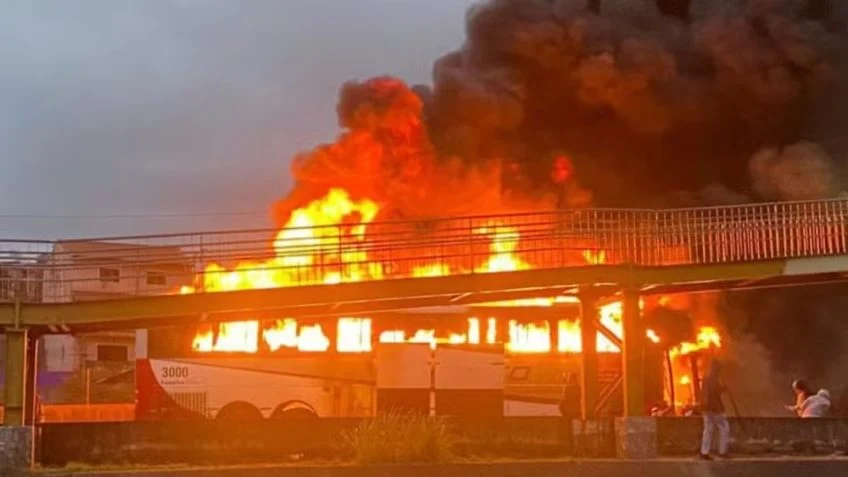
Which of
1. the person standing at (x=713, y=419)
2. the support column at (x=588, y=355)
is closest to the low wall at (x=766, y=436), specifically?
the person standing at (x=713, y=419)

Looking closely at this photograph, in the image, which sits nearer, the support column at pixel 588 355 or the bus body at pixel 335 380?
the support column at pixel 588 355

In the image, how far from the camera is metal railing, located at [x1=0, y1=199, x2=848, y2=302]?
18219 millimetres

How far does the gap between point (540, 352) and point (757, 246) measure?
4.64m

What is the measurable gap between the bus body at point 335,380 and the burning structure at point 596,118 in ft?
32.4

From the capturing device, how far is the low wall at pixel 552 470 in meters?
15.1

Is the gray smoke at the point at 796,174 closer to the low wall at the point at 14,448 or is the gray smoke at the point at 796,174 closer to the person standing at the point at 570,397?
the person standing at the point at 570,397

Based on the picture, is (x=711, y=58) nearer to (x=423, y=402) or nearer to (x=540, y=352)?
(x=540, y=352)

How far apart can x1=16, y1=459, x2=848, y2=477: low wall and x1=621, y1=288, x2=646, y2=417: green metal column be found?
1111mm

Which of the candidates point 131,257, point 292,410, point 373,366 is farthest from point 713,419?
point 131,257

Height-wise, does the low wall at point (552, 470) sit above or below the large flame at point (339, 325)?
below

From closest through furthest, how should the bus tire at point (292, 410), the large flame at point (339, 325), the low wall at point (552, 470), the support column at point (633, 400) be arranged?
the low wall at point (552, 470), the support column at point (633, 400), the large flame at point (339, 325), the bus tire at point (292, 410)

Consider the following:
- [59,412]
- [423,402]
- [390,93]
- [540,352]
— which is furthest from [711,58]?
[59,412]

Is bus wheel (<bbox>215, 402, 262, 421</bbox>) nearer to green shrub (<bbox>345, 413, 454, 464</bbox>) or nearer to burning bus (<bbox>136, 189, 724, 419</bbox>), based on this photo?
burning bus (<bbox>136, 189, 724, 419</bbox>)

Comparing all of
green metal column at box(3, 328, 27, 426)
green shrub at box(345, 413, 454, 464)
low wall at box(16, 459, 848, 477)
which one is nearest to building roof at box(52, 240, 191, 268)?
green metal column at box(3, 328, 27, 426)
